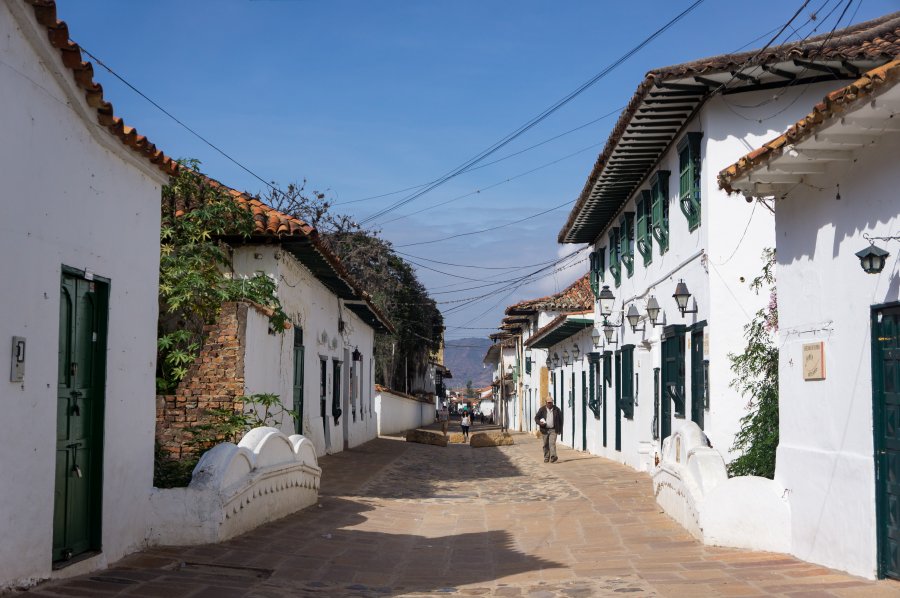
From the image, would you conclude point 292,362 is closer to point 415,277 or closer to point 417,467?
point 417,467

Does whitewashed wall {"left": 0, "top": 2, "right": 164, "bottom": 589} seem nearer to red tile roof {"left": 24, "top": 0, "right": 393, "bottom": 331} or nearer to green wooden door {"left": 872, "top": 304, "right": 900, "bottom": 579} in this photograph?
red tile roof {"left": 24, "top": 0, "right": 393, "bottom": 331}

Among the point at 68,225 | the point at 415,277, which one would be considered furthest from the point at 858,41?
the point at 415,277

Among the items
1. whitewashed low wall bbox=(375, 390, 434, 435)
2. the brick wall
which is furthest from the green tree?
the brick wall

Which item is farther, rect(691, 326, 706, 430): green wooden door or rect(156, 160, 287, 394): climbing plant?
rect(691, 326, 706, 430): green wooden door

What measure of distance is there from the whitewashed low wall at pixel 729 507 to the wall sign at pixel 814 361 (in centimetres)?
117

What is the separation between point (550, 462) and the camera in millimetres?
21062

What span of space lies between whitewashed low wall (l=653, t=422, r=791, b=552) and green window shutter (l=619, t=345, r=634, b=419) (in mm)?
8793

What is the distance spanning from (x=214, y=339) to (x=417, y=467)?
8.72 meters

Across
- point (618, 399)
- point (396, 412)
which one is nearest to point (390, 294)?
point (396, 412)

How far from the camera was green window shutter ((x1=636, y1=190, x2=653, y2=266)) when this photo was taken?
16641 millimetres

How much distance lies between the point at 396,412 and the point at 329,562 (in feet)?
103

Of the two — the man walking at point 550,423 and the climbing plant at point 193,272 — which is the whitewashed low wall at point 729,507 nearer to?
the climbing plant at point 193,272

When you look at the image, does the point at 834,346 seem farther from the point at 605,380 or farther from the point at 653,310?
the point at 605,380

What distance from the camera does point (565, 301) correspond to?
118 ft
